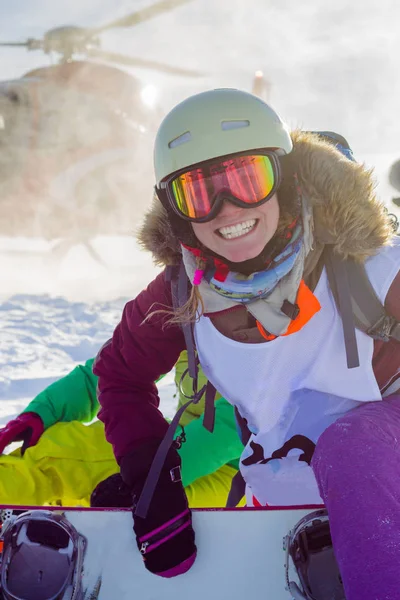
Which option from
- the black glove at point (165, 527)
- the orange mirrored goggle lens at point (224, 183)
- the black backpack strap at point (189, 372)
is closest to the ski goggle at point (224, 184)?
the orange mirrored goggle lens at point (224, 183)

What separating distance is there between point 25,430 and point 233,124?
5.80 feet

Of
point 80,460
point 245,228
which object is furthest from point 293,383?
point 80,460

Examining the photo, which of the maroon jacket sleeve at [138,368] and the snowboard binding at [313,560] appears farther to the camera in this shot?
the maroon jacket sleeve at [138,368]

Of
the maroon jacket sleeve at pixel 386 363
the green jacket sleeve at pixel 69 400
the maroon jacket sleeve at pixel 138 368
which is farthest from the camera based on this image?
the green jacket sleeve at pixel 69 400

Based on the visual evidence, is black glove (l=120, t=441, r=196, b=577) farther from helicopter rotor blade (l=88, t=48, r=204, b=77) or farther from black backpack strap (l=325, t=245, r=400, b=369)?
helicopter rotor blade (l=88, t=48, r=204, b=77)

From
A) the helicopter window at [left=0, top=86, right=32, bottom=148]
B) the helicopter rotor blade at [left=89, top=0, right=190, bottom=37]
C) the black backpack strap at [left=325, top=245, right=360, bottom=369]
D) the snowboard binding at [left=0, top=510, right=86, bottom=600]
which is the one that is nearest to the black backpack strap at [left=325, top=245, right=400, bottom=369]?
the black backpack strap at [left=325, top=245, right=360, bottom=369]

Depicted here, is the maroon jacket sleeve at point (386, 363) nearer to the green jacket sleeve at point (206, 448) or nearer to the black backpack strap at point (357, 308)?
the black backpack strap at point (357, 308)

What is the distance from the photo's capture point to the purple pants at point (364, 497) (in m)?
1.03

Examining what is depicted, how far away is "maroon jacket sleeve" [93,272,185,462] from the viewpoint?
1.81m

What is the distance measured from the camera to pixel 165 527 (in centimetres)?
160

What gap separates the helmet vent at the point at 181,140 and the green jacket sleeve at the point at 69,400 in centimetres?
155

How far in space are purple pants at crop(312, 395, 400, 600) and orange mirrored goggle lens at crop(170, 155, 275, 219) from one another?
0.69 metres

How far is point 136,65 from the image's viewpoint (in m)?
13.4

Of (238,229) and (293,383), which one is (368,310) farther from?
(238,229)
